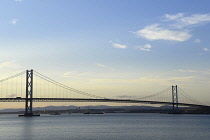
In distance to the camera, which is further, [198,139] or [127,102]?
[127,102]

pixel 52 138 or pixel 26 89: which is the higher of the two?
pixel 26 89

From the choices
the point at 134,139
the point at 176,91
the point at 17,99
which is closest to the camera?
the point at 134,139

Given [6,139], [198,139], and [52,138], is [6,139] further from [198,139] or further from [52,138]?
[198,139]

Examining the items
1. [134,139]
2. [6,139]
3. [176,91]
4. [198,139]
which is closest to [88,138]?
[134,139]

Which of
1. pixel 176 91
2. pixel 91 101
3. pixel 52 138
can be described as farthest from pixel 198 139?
pixel 176 91

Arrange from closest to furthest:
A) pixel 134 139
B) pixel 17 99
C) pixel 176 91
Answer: pixel 134 139
pixel 17 99
pixel 176 91

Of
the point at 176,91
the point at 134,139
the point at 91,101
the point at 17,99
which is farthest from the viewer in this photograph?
the point at 176,91

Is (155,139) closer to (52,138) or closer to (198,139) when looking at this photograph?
(198,139)

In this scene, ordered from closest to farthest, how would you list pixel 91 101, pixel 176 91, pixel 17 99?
pixel 17 99 < pixel 91 101 < pixel 176 91

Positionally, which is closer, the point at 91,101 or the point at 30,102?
the point at 30,102
